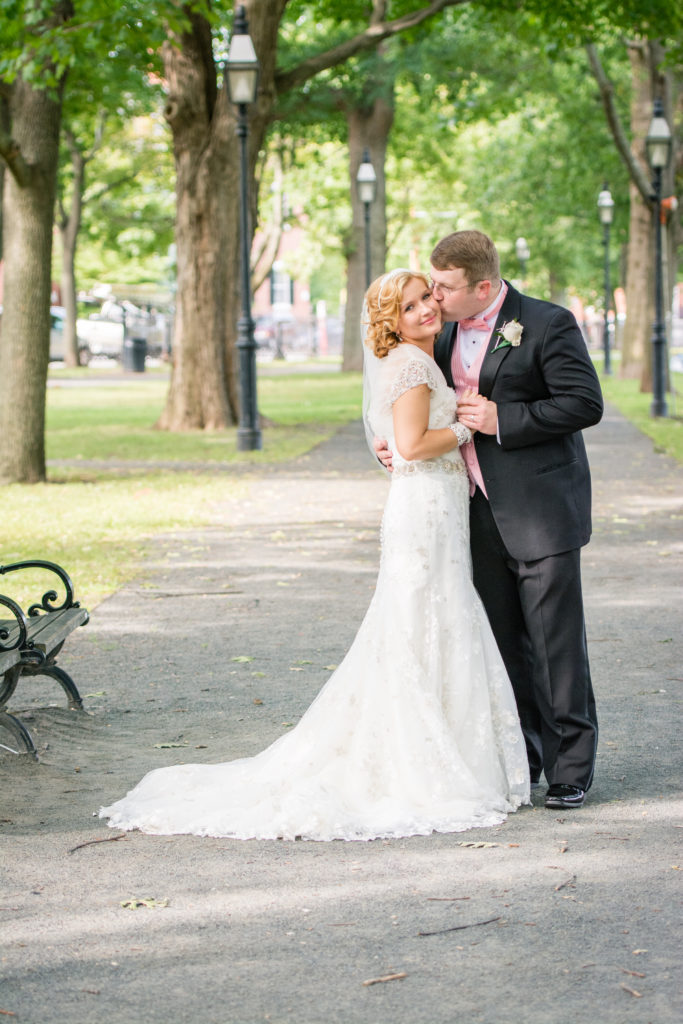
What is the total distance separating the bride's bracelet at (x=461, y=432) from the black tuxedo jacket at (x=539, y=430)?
8 cm

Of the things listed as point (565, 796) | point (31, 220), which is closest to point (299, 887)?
point (565, 796)

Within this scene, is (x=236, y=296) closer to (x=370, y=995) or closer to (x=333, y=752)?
(x=333, y=752)

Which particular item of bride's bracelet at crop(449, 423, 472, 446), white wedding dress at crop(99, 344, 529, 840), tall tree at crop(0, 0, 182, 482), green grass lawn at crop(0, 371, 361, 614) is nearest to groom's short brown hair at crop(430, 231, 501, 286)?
white wedding dress at crop(99, 344, 529, 840)

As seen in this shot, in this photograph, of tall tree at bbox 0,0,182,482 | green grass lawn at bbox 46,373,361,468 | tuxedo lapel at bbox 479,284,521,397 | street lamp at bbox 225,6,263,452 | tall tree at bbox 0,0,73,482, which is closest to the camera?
tuxedo lapel at bbox 479,284,521,397

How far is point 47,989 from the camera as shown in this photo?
11.5 ft

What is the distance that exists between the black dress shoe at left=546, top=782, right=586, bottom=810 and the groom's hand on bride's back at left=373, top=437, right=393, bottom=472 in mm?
1276

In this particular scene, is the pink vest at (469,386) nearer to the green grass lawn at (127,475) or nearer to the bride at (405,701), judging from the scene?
the bride at (405,701)

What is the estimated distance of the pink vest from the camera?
5062 millimetres

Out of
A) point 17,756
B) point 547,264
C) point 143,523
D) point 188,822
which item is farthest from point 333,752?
point 547,264

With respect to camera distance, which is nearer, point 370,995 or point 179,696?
point 370,995

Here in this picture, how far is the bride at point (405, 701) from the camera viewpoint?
481 centimetres

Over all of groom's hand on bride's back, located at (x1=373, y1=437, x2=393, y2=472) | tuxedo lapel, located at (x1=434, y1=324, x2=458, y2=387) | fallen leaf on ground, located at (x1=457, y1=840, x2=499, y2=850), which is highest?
tuxedo lapel, located at (x1=434, y1=324, x2=458, y2=387)

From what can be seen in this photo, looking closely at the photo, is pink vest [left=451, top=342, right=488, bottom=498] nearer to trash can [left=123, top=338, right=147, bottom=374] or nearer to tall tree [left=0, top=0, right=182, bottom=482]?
tall tree [left=0, top=0, right=182, bottom=482]

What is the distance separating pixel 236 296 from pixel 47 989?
18.6 meters
